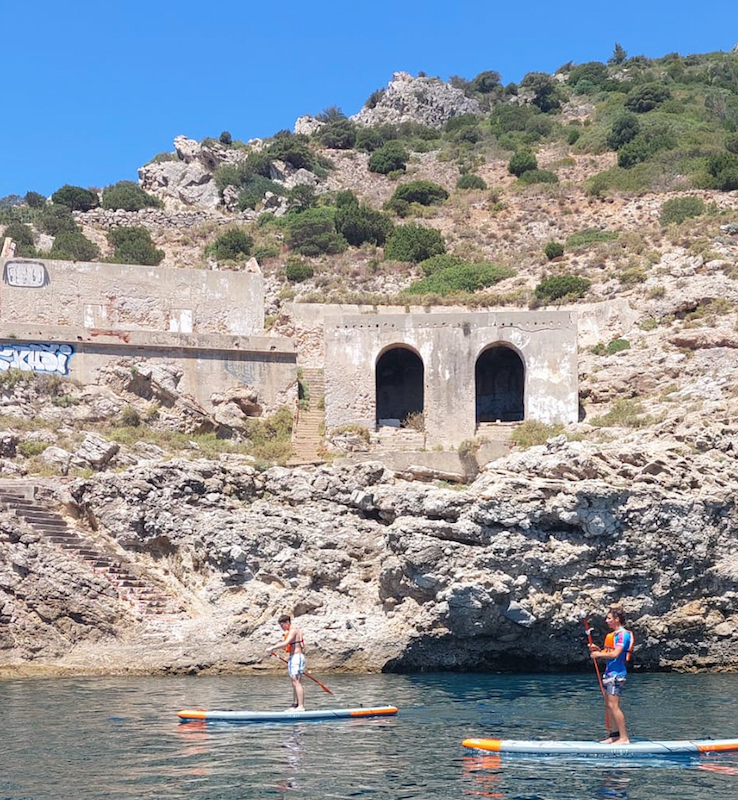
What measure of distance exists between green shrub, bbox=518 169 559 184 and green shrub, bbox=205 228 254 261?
15460mm

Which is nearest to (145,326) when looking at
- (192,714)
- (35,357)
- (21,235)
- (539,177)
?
(35,357)

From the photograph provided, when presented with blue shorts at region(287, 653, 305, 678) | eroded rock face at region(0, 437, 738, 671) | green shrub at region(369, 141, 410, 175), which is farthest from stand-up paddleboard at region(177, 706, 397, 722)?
green shrub at region(369, 141, 410, 175)

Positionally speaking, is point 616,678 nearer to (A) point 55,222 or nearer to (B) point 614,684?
(B) point 614,684

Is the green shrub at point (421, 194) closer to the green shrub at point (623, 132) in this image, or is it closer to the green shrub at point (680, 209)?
the green shrub at point (623, 132)

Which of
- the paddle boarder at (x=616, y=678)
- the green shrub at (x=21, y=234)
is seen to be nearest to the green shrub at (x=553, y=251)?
the green shrub at (x=21, y=234)

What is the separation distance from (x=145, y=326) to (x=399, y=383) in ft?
26.0

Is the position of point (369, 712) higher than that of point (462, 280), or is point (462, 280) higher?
point (462, 280)

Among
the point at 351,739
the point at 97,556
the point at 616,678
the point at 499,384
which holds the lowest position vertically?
the point at 351,739

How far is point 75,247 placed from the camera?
2106 inches

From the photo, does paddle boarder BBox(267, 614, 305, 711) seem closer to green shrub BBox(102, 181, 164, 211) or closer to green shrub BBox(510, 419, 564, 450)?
green shrub BBox(510, 419, 564, 450)

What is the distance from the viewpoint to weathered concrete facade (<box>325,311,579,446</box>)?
30766 mm

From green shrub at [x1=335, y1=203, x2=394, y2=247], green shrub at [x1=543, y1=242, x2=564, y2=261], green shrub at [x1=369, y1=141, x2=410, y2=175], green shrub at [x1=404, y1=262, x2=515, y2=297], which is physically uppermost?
green shrub at [x1=369, y1=141, x2=410, y2=175]

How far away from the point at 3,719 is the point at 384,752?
5352mm

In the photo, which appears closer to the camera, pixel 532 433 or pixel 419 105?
pixel 532 433
